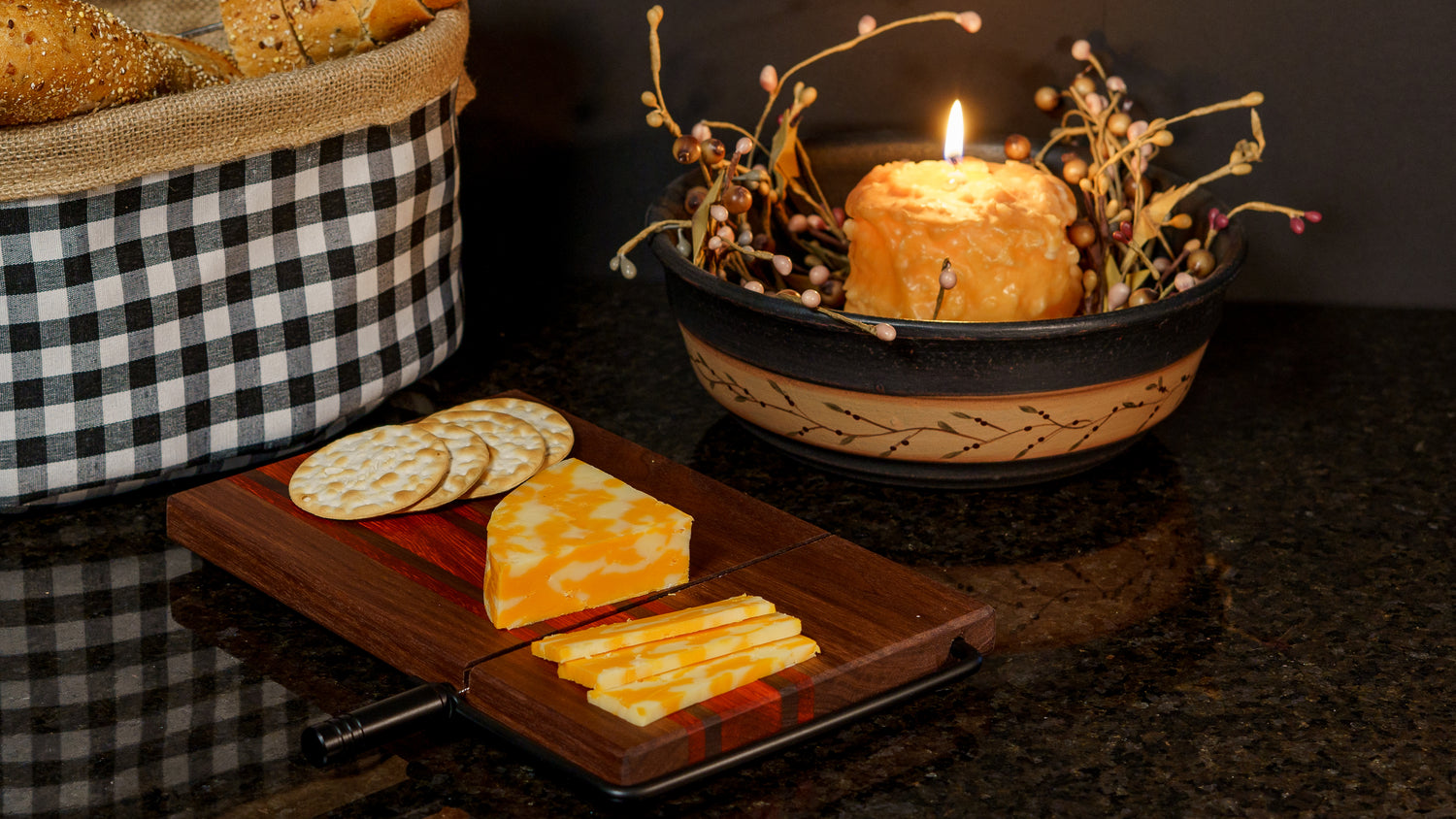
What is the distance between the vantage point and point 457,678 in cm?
72

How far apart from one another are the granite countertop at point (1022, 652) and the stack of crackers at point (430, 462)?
0.26 feet

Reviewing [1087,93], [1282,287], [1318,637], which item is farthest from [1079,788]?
[1282,287]

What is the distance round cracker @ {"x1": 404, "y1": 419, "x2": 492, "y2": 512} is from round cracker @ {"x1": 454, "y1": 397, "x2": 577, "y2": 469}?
0.04 meters

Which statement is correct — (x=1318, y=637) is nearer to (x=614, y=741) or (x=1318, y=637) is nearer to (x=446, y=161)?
(x=614, y=741)

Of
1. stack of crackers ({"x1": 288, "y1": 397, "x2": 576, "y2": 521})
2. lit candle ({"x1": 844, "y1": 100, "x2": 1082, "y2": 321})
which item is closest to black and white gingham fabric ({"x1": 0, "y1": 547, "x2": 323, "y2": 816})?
stack of crackers ({"x1": 288, "y1": 397, "x2": 576, "y2": 521})

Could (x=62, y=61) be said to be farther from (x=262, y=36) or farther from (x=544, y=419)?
(x=544, y=419)

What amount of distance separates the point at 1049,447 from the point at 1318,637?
0.20 metres

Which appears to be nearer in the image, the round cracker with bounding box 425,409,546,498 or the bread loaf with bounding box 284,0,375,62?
the round cracker with bounding box 425,409,546,498

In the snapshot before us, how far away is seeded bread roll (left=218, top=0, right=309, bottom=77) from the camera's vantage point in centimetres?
99

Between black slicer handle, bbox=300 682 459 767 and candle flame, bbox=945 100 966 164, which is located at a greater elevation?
candle flame, bbox=945 100 966 164

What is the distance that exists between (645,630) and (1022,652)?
23 centimetres

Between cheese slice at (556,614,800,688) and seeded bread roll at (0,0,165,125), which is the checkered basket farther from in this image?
cheese slice at (556,614,800,688)

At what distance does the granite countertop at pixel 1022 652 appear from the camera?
69cm

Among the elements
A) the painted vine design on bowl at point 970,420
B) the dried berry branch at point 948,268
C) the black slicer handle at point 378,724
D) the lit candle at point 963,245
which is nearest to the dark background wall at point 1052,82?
the dried berry branch at point 948,268
